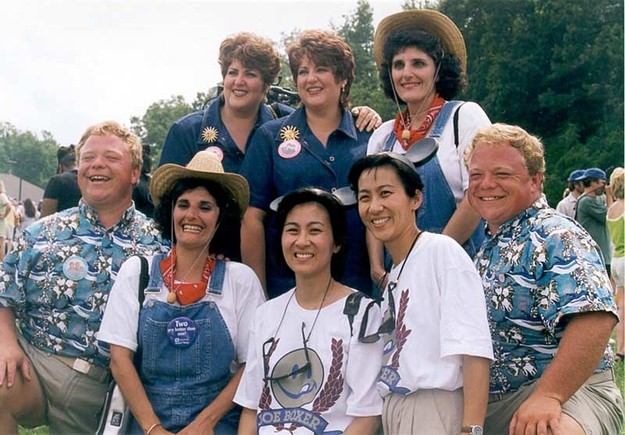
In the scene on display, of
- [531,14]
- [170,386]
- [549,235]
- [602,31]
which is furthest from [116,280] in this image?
[531,14]

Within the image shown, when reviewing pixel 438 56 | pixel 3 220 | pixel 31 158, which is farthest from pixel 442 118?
pixel 31 158

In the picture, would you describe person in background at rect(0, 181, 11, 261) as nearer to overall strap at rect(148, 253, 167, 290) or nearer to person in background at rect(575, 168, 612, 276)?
person in background at rect(575, 168, 612, 276)

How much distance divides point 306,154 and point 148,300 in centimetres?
126

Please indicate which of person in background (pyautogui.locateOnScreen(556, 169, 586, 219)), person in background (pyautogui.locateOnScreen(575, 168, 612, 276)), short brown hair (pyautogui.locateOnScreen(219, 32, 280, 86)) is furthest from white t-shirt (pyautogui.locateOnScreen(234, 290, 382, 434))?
person in background (pyautogui.locateOnScreen(556, 169, 586, 219))

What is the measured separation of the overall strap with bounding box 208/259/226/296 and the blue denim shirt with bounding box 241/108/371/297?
380mm

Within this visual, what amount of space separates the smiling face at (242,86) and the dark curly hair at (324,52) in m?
0.35

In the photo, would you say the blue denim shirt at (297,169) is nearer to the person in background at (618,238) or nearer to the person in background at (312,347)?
the person in background at (312,347)

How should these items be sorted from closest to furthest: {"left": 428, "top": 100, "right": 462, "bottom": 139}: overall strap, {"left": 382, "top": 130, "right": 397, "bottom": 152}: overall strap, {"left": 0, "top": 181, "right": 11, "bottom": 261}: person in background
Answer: {"left": 428, "top": 100, "right": 462, "bottom": 139}: overall strap
{"left": 382, "top": 130, "right": 397, "bottom": 152}: overall strap
{"left": 0, "top": 181, "right": 11, "bottom": 261}: person in background

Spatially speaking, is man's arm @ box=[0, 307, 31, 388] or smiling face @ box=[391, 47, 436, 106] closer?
man's arm @ box=[0, 307, 31, 388]

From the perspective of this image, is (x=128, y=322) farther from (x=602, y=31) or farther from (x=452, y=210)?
(x=602, y=31)

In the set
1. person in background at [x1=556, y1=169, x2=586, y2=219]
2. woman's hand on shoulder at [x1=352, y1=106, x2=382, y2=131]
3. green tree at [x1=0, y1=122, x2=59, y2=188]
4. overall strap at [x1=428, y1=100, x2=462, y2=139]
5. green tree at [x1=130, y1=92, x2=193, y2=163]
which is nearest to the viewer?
overall strap at [x1=428, y1=100, x2=462, y2=139]

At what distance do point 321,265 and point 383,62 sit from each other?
153 centimetres

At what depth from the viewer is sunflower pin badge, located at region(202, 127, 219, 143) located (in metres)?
4.73

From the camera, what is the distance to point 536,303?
10.7ft
